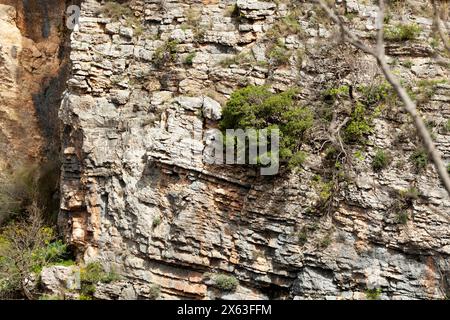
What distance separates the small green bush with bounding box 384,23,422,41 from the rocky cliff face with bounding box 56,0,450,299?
0.46ft

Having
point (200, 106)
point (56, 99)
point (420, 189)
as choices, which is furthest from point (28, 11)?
point (420, 189)

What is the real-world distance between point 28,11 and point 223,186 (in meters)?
8.01

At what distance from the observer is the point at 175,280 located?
1270cm

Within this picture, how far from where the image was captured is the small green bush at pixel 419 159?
40.9 feet

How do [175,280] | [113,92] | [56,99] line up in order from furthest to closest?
[56,99] < [113,92] < [175,280]

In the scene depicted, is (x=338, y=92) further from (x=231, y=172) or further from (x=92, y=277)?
(x=92, y=277)

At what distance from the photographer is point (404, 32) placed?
13.6 metres

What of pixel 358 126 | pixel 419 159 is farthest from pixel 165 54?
pixel 419 159

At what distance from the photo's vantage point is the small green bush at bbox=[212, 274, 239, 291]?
12.4m

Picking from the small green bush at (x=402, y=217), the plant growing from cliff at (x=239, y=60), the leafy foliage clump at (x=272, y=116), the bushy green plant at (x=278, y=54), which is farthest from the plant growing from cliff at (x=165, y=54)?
the small green bush at (x=402, y=217)

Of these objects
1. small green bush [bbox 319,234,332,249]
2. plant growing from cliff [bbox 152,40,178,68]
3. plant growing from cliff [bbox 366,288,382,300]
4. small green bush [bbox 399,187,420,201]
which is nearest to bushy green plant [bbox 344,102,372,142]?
small green bush [bbox 399,187,420,201]

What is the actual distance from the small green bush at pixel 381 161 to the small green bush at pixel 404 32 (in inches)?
105
